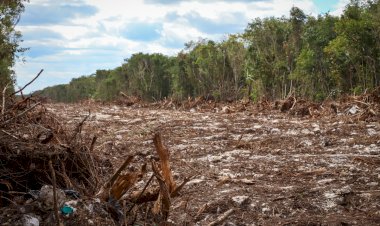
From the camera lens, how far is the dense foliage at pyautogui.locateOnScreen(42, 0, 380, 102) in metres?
24.5

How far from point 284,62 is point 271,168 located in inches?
1161

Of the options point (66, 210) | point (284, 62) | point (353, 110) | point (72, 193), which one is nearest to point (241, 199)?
point (72, 193)

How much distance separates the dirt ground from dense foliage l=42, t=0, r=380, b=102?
454cm

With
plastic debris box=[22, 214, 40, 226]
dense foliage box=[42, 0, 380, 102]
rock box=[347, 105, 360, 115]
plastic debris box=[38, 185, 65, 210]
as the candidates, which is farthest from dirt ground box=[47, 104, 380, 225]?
dense foliage box=[42, 0, 380, 102]

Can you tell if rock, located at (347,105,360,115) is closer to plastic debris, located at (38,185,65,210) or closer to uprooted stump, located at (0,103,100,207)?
uprooted stump, located at (0,103,100,207)

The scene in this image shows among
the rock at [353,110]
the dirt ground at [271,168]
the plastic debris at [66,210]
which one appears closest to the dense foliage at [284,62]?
the rock at [353,110]

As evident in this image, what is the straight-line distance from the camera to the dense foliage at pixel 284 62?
24.5 m

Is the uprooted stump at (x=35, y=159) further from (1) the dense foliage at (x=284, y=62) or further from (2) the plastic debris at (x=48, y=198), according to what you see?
(1) the dense foliage at (x=284, y=62)

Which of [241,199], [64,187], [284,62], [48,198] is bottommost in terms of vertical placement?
[241,199]

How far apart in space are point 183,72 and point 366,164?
45099 mm

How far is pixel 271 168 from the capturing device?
6.25 m

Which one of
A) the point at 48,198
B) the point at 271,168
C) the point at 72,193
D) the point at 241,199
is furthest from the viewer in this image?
the point at 271,168

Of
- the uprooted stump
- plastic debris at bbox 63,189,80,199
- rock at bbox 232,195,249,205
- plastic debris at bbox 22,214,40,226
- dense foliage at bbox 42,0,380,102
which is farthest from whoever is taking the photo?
dense foliage at bbox 42,0,380,102

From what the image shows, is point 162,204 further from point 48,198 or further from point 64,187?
point 64,187
